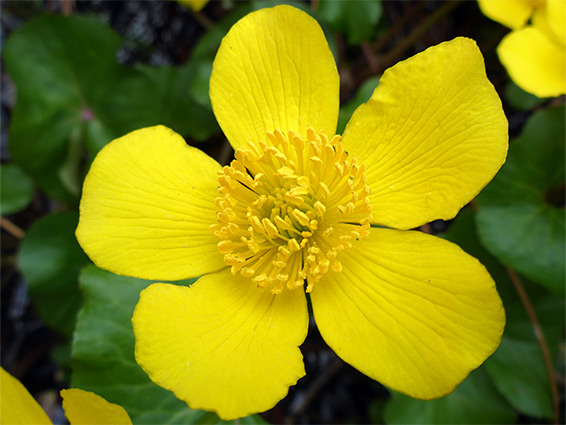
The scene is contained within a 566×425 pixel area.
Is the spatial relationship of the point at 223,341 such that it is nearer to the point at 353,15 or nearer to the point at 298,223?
the point at 298,223

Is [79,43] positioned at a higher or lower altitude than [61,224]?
higher

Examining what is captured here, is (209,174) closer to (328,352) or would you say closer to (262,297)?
(262,297)

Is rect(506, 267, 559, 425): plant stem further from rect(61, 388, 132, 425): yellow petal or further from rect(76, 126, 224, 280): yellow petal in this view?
rect(61, 388, 132, 425): yellow petal

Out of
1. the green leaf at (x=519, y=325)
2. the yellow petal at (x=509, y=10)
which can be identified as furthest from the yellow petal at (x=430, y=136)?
the green leaf at (x=519, y=325)

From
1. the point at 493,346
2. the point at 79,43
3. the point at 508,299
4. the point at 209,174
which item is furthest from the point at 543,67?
the point at 79,43

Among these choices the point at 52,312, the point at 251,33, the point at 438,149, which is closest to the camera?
the point at 438,149

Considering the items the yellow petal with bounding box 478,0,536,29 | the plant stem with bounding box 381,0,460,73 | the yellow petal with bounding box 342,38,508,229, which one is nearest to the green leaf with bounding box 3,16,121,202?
the plant stem with bounding box 381,0,460,73

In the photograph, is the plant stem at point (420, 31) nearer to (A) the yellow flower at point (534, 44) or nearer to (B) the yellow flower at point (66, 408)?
(A) the yellow flower at point (534, 44)
